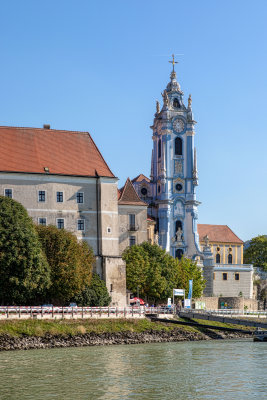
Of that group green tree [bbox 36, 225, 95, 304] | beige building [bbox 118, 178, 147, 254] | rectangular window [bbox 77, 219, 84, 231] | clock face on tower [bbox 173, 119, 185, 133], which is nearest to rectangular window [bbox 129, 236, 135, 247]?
beige building [bbox 118, 178, 147, 254]

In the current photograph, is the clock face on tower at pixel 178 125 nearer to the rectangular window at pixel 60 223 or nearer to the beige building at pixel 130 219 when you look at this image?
the beige building at pixel 130 219

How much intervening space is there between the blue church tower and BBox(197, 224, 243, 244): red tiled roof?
61.5 ft

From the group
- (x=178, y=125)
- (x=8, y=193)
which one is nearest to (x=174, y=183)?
(x=178, y=125)

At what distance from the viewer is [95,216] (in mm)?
83438

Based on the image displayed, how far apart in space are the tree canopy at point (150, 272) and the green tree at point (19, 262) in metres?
21.8

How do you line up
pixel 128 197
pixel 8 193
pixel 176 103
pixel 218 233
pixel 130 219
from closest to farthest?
pixel 8 193 → pixel 130 219 → pixel 128 197 → pixel 176 103 → pixel 218 233

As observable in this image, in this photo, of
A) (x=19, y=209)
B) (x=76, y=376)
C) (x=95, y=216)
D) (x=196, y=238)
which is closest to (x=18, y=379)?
(x=76, y=376)

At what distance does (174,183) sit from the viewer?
123438 mm

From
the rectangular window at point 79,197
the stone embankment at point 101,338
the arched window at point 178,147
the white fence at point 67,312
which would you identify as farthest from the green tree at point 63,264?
the arched window at point 178,147

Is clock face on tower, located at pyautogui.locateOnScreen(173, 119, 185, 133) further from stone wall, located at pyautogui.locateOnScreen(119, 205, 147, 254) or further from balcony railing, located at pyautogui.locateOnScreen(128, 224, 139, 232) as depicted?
balcony railing, located at pyautogui.locateOnScreen(128, 224, 139, 232)

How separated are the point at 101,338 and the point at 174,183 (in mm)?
62499

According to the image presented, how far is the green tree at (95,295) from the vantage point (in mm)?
76000

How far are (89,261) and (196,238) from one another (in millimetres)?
48932

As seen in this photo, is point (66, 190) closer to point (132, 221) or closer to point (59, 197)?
point (59, 197)
